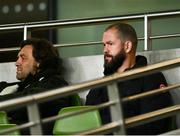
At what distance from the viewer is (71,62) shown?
514cm

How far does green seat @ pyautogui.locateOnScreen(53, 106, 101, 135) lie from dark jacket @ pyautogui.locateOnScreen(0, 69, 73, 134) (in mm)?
279

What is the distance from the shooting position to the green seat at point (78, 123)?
3.48 metres

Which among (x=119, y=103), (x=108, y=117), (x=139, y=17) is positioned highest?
(x=139, y=17)

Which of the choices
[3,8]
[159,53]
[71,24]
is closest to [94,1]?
[3,8]

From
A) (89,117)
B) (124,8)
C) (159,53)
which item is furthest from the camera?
(124,8)

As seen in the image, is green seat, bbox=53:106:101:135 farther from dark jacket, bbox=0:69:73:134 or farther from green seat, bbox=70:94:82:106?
green seat, bbox=70:94:82:106

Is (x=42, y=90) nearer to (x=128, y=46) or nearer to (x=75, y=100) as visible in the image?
(x=75, y=100)

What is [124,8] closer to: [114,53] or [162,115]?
[114,53]

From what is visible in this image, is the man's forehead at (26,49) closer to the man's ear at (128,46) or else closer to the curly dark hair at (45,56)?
the curly dark hair at (45,56)

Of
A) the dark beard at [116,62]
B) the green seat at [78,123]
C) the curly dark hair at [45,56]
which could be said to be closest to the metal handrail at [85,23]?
the curly dark hair at [45,56]

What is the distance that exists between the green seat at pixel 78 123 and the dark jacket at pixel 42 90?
28 centimetres

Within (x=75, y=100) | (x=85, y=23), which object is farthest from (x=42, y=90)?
(x=85, y=23)

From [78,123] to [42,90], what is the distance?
68 cm

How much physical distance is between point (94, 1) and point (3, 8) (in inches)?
57.6
